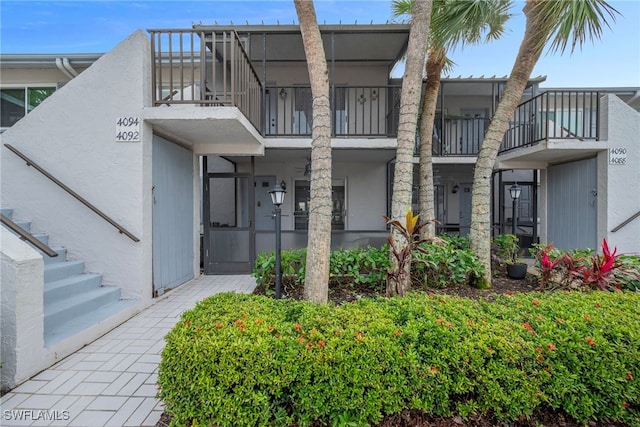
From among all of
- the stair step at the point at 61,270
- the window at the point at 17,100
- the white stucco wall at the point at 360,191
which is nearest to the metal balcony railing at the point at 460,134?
the white stucco wall at the point at 360,191

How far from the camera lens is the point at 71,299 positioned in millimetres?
3805

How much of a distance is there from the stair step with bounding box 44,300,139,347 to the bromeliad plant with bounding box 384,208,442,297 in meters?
3.93

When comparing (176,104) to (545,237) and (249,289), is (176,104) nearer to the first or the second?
(249,289)

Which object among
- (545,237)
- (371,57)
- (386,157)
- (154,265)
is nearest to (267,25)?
(371,57)

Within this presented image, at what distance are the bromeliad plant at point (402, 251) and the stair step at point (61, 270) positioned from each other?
468 centimetres

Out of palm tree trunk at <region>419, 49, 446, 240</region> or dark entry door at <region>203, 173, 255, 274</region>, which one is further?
dark entry door at <region>203, 173, 255, 274</region>

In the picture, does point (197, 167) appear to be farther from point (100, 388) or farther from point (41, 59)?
point (41, 59)

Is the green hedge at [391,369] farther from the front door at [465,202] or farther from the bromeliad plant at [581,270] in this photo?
the front door at [465,202]

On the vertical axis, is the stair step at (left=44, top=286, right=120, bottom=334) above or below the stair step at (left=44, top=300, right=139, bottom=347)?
above

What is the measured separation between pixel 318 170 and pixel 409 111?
5.73ft

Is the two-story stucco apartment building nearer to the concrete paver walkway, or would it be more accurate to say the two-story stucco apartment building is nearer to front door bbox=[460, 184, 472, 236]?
front door bbox=[460, 184, 472, 236]

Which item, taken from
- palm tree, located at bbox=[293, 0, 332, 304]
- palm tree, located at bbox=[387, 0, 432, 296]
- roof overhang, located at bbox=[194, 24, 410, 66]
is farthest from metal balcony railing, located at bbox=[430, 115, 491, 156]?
palm tree, located at bbox=[293, 0, 332, 304]

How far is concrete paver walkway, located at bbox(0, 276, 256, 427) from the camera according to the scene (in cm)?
228

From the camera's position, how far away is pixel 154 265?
16.2 ft
